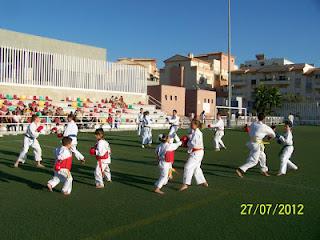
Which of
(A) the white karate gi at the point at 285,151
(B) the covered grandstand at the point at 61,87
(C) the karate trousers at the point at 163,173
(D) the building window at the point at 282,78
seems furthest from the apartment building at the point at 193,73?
(C) the karate trousers at the point at 163,173

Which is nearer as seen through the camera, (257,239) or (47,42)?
(257,239)

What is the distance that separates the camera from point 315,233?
521cm

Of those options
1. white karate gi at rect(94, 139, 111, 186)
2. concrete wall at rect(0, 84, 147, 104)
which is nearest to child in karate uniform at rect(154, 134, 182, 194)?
white karate gi at rect(94, 139, 111, 186)

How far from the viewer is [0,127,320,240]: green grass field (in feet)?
17.0

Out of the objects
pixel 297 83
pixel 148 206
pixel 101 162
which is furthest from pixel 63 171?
pixel 297 83

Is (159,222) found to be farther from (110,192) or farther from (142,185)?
(142,185)

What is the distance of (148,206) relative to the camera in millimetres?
6457

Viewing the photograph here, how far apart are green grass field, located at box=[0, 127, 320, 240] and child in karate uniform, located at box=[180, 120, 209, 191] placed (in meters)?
0.22

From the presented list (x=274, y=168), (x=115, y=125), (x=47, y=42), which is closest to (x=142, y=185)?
(x=274, y=168)

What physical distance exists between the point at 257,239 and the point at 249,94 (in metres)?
67.4

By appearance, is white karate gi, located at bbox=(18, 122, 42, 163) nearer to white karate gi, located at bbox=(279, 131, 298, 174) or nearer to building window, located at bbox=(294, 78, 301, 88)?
white karate gi, located at bbox=(279, 131, 298, 174)

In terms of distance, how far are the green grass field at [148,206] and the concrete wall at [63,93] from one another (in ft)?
61.3

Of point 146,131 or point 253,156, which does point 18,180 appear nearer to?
point 253,156

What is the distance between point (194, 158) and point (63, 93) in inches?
979
